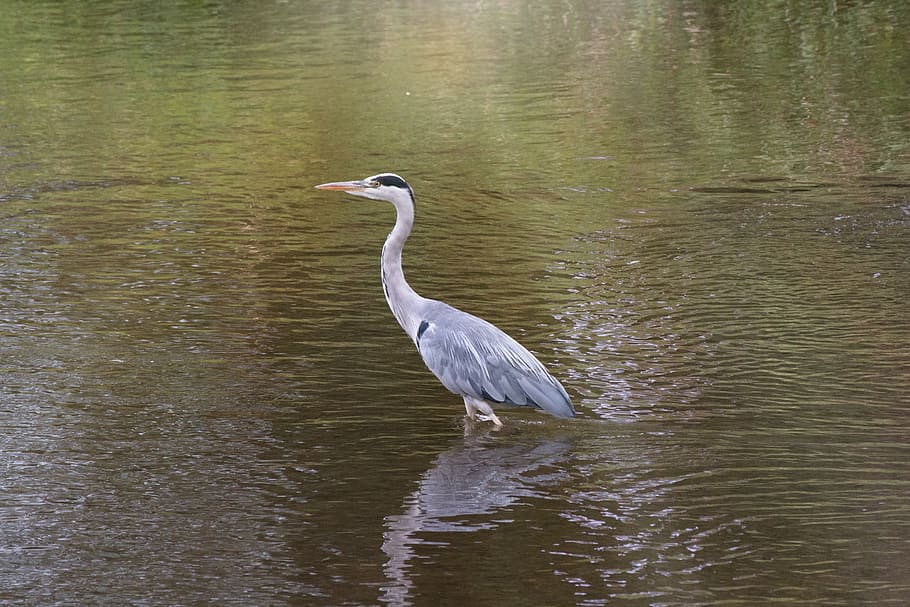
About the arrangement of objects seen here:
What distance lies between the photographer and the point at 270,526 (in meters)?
5.99

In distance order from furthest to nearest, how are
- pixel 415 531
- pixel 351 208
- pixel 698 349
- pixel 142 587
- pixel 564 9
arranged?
pixel 564 9 → pixel 351 208 → pixel 698 349 → pixel 415 531 → pixel 142 587

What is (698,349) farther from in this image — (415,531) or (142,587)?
(142,587)

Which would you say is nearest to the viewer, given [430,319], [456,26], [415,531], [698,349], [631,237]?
[415,531]

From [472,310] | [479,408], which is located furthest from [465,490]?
[472,310]

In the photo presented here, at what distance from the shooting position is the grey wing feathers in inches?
274

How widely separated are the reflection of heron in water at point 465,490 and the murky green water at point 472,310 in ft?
0.06

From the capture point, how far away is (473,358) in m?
7.09

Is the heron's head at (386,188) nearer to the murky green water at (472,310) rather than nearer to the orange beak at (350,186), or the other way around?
the orange beak at (350,186)

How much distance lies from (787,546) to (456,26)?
1875 centimetres

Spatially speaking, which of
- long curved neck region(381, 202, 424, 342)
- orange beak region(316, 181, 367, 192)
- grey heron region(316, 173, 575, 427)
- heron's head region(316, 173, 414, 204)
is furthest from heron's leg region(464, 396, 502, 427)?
orange beak region(316, 181, 367, 192)

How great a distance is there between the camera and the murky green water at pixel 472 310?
5.70 metres

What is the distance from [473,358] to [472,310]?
2130 millimetres

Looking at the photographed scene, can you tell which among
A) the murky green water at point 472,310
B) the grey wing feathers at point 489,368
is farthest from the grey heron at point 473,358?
the murky green water at point 472,310

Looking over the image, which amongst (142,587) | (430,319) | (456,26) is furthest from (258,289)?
(456,26)
